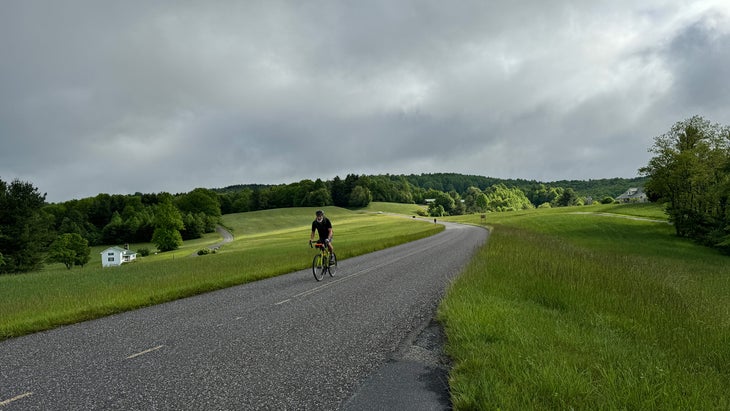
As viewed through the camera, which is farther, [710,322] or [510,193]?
[510,193]

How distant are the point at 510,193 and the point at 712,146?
13358 centimetres

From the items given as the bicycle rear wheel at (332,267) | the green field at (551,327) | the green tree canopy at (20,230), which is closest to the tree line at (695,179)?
the green field at (551,327)

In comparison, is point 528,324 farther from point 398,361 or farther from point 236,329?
point 236,329

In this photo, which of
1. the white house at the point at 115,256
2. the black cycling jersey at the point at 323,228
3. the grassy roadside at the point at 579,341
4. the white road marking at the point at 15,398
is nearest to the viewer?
the grassy roadside at the point at 579,341

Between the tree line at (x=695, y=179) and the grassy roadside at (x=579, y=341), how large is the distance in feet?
128

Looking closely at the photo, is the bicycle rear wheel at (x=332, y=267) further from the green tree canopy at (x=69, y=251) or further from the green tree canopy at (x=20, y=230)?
the green tree canopy at (x=69, y=251)

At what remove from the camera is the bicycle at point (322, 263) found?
13.6 m

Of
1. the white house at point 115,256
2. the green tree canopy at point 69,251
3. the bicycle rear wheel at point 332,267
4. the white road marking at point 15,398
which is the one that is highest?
the white road marking at point 15,398

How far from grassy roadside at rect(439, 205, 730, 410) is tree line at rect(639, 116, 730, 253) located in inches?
1537

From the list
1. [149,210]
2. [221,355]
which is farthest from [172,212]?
[221,355]

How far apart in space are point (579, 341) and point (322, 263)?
9.89 metres

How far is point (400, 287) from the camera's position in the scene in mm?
11547

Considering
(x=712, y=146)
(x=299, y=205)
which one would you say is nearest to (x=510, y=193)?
(x=299, y=205)

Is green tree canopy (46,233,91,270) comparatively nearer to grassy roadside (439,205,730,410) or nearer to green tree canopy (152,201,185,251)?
green tree canopy (152,201,185,251)
